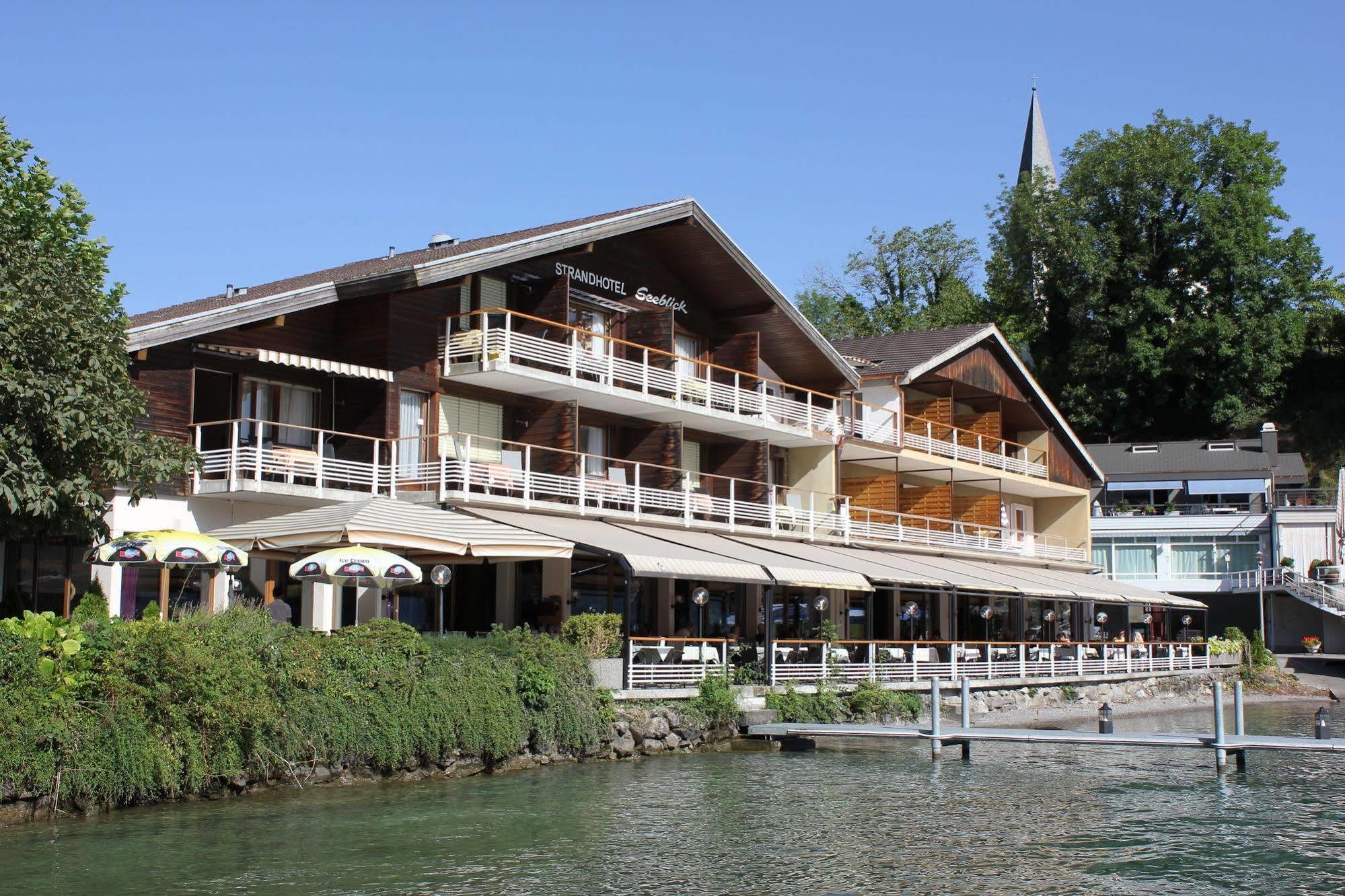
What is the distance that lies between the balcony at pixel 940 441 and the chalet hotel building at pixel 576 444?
0.13 metres

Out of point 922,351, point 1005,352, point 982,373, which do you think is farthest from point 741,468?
point 1005,352

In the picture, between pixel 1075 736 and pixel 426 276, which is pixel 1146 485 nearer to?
pixel 1075 736

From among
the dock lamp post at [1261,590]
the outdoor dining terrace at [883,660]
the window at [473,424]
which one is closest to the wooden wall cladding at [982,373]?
the outdoor dining terrace at [883,660]

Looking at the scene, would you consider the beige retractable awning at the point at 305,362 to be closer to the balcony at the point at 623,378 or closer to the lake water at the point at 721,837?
the balcony at the point at 623,378

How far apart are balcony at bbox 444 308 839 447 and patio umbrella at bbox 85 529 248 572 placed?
905 centimetres

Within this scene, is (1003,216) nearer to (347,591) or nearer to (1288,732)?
(1288,732)

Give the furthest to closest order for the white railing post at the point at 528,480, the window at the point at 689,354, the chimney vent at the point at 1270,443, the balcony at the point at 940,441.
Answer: the chimney vent at the point at 1270,443 < the balcony at the point at 940,441 < the window at the point at 689,354 < the white railing post at the point at 528,480

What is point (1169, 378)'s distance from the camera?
2832 inches

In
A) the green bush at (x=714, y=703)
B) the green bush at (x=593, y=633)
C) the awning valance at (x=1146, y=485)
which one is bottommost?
the green bush at (x=714, y=703)

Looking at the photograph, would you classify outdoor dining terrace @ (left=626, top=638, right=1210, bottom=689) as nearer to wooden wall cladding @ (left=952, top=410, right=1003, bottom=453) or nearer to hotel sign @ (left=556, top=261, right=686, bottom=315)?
wooden wall cladding @ (left=952, top=410, right=1003, bottom=453)

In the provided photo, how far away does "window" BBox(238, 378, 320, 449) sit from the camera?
28.3 metres

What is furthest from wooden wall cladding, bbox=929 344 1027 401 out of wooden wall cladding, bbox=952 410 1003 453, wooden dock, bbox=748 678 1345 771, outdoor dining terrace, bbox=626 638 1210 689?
wooden dock, bbox=748 678 1345 771

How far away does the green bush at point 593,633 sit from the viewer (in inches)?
998

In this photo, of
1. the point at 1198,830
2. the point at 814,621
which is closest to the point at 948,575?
the point at 814,621
